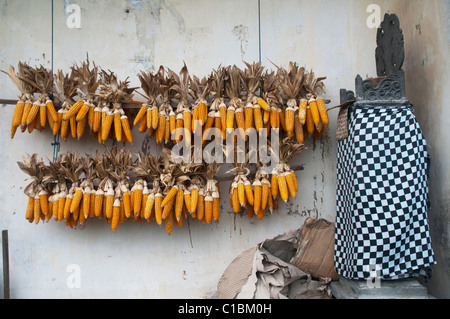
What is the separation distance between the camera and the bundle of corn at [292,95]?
12.4ft

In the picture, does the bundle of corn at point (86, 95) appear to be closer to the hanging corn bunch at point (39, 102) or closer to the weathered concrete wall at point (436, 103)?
the hanging corn bunch at point (39, 102)

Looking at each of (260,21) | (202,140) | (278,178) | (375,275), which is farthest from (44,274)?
(260,21)

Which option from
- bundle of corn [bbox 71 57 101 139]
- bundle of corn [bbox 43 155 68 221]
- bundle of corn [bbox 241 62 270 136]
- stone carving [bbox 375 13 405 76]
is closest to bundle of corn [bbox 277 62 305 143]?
bundle of corn [bbox 241 62 270 136]

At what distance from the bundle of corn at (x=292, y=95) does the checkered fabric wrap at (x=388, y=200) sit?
572 millimetres

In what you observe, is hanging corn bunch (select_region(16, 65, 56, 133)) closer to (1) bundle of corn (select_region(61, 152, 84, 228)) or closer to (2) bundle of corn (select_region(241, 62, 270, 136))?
(1) bundle of corn (select_region(61, 152, 84, 228))

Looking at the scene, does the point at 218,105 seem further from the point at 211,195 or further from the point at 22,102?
the point at 22,102

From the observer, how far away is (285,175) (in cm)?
374

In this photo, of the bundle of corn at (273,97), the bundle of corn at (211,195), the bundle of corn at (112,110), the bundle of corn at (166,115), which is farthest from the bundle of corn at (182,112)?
the bundle of corn at (273,97)

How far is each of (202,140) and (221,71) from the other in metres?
0.70

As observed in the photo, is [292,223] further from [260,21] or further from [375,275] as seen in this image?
[260,21]

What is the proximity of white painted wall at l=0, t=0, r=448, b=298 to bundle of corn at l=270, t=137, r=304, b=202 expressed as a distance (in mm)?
506

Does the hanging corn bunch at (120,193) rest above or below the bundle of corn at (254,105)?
below

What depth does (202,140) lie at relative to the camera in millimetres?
3828

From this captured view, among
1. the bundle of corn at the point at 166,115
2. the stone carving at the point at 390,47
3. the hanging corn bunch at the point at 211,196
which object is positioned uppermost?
the stone carving at the point at 390,47
